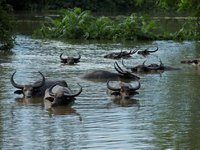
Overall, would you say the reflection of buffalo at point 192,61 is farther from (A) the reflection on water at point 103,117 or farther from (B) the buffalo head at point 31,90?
(B) the buffalo head at point 31,90

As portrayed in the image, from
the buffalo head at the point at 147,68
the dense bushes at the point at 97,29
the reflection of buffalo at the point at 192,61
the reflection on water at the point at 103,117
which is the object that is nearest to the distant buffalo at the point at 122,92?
the reflection on water at the point at 103,117

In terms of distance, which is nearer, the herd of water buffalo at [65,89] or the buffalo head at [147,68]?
the herd of water buffalo at [65,89]

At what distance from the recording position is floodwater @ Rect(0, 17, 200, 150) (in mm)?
10461

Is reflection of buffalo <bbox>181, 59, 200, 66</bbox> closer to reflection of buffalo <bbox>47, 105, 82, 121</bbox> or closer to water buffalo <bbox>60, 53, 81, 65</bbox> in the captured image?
water buffalo <bbox>60, 53, 81, 65</bbox>

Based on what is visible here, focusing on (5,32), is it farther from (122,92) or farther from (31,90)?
(122,92)

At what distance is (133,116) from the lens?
1264 centimetres

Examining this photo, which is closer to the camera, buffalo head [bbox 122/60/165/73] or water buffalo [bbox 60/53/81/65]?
buffalo head [bbox 122/60/165/73]

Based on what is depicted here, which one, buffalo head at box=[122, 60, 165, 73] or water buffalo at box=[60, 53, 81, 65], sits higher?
water buffalo at box=[60, 53, 81, 65]

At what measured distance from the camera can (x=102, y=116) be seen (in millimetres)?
12523

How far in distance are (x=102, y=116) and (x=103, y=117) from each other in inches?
4.1

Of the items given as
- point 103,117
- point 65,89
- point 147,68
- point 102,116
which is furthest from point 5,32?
point 103,117

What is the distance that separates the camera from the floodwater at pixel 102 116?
10.5 metres

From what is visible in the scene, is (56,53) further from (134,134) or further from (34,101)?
(134,134)

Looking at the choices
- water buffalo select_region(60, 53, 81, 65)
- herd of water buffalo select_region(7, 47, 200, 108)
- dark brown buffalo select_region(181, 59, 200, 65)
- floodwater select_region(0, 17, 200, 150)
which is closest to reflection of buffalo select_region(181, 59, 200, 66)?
dark brown buffalo select_region(181, 59, 200, 65)
